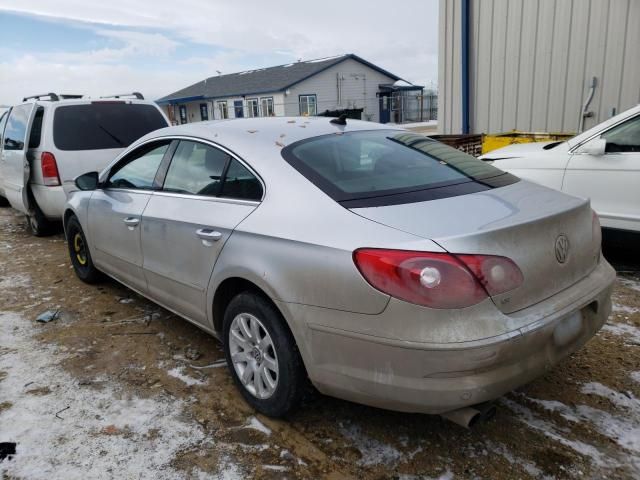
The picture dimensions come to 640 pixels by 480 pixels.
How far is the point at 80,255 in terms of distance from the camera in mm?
5043

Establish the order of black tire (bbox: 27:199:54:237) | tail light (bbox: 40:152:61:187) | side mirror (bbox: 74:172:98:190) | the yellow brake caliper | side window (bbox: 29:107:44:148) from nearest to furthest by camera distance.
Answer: side mirror (bbox: 74:172:98:190)
the yellow brake caliper
tail light (bbox: 40:152:61:187)
side window (bbox: 29:107:44:148)
black tire (bbox: 27:199:54:237)

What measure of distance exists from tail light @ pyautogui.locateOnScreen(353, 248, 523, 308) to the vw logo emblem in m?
0.39

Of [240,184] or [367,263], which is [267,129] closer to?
[240,184]

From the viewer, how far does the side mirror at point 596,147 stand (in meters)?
4.55

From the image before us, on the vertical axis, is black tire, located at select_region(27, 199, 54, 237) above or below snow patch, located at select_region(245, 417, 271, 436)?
above

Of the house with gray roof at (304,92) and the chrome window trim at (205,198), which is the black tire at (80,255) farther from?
the house with gray roof at (304,92)

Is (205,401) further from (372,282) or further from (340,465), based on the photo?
(372,282)

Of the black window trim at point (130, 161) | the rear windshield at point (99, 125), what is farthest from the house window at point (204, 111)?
the black window trim at point (130, 161)

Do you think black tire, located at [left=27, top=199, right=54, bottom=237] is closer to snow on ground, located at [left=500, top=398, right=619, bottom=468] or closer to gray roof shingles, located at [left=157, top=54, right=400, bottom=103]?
snow on ground, located at [left=500, top=398, right=619, bottom=468]

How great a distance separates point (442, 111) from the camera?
1083 centimetres

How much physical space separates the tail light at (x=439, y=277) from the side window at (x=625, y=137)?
330cm

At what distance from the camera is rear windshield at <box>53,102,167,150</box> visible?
20.9 feet

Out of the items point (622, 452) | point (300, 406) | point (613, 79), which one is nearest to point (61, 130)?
point (300, 406)

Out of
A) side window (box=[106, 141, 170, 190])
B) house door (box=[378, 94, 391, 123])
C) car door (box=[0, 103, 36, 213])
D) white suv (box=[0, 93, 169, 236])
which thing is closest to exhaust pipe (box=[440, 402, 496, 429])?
side window (box=[106, 141, 170, 190])
